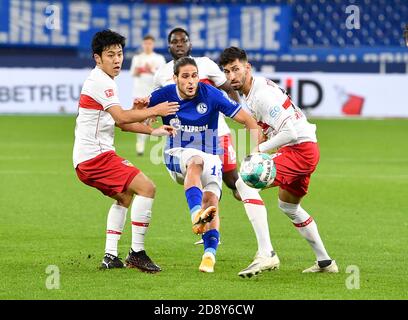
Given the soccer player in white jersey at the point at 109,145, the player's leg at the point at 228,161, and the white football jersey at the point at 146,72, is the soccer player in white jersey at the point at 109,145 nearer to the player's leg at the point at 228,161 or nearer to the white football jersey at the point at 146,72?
the player's leg at the point at 228,161

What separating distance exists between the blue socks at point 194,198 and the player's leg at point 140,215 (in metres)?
0.32

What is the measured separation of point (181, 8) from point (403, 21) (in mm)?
6792

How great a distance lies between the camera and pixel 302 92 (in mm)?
28984

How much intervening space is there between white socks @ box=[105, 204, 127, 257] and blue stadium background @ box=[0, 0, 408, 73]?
20.5 m

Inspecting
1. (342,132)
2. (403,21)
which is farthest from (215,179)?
(403,21)

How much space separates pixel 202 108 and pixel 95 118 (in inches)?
36.5

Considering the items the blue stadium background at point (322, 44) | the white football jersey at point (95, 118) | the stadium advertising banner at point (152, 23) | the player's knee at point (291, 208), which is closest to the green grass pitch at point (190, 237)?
the player's knee at point (291, 208)

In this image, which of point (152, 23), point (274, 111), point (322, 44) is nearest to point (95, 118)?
point (274, 111)

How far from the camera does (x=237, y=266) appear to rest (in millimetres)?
9312

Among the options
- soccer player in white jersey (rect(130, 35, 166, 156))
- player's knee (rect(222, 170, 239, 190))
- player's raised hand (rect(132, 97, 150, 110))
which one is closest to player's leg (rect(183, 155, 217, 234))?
player's raised hand (rect(132, 97, 150, 110))

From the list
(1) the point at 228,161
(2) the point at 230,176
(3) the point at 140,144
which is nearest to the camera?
(1) the point at 228,161

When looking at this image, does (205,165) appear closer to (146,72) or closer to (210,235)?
(210,235)

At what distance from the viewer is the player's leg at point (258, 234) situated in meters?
8.65
